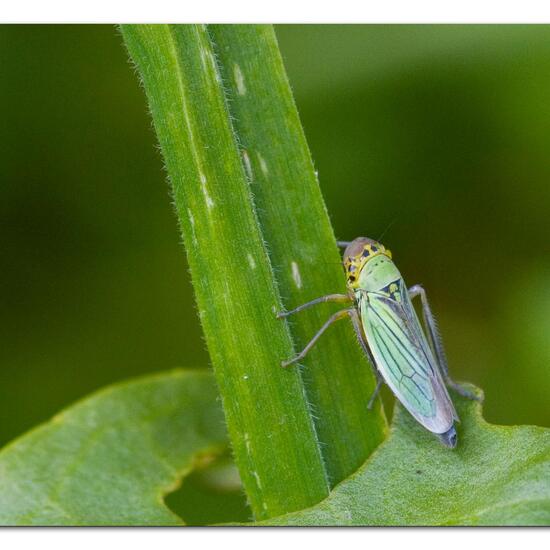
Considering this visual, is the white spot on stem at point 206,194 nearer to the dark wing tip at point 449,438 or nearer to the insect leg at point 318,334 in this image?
the insect leg at point 318,334

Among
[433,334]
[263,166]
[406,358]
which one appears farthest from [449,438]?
[263,166]

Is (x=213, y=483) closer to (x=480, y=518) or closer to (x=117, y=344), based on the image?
(x=117, y=344)

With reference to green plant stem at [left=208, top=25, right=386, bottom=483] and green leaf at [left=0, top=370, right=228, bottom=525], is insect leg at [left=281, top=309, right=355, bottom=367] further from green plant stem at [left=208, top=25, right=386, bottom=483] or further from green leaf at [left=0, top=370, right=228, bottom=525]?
green leaf at [left=0, top=370, right=228, bottom=525]

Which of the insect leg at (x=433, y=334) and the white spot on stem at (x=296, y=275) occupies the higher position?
the white spot on stem at (x=296, y=275)

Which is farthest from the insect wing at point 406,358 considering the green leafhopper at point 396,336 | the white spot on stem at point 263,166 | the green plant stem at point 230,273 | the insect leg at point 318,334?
the white spot on stem at point 263,166
